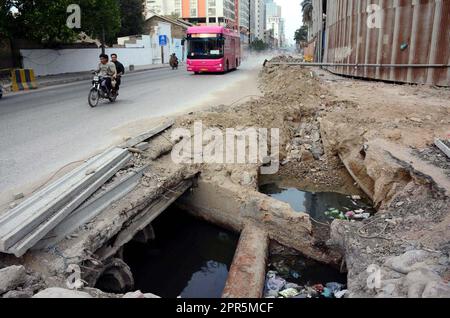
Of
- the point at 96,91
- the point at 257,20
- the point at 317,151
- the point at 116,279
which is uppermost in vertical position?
the point at 257,20

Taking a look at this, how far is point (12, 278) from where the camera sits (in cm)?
361

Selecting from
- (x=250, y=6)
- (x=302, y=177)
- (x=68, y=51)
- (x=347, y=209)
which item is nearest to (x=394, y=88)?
(x=302, y=177)

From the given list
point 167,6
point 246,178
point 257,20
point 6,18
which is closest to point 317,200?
point 246,178

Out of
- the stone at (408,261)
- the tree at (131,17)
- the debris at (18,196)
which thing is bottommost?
the stone at (408,261)

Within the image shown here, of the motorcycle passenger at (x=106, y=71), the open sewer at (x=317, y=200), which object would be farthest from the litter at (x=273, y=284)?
the motorcycle passenger at (x=106, y=71)

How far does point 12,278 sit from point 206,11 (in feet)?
350

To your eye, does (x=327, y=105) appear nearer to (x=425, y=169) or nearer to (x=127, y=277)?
(x=425, y=169)

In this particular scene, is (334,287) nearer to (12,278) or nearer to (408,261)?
(408,261)

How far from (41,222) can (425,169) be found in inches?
231

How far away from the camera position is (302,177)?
9.33 meters

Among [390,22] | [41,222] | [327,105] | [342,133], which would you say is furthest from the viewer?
[390,22]

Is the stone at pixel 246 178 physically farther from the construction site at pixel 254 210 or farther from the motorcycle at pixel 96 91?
the motorcycle at pixel 96 91

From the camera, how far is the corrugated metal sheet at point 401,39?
12.6 meters

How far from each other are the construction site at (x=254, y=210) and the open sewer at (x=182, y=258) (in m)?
0.03
